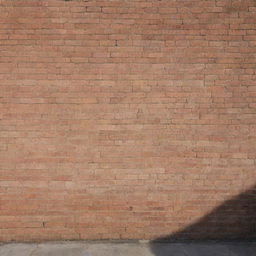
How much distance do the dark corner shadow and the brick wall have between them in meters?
0.14

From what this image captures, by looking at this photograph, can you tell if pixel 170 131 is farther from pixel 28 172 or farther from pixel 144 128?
pixel 28 172

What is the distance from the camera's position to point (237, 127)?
3859 millimetres

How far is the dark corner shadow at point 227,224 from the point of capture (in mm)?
3893

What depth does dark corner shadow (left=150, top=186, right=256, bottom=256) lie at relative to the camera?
153 inches

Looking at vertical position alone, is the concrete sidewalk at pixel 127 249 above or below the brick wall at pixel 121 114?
below

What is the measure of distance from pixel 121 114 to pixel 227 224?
7.15 ft

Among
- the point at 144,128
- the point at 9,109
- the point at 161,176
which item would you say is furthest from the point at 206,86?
the point at 9,109

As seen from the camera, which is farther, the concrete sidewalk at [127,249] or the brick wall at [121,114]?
the brick wall at [121,114]

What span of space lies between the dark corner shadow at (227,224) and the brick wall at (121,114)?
0.45 ft

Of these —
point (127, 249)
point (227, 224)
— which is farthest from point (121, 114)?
point (227, 224)

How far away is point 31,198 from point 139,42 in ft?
8.68

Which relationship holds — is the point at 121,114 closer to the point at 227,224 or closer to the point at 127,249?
the point at 127,249

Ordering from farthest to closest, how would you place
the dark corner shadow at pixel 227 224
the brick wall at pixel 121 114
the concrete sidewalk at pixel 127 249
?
the dark corner shadow at pixel 227 224, the brick wall at pixel 121 114, the concrete sidewalk at pixel 127 249

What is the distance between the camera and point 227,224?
3914 millimetres
